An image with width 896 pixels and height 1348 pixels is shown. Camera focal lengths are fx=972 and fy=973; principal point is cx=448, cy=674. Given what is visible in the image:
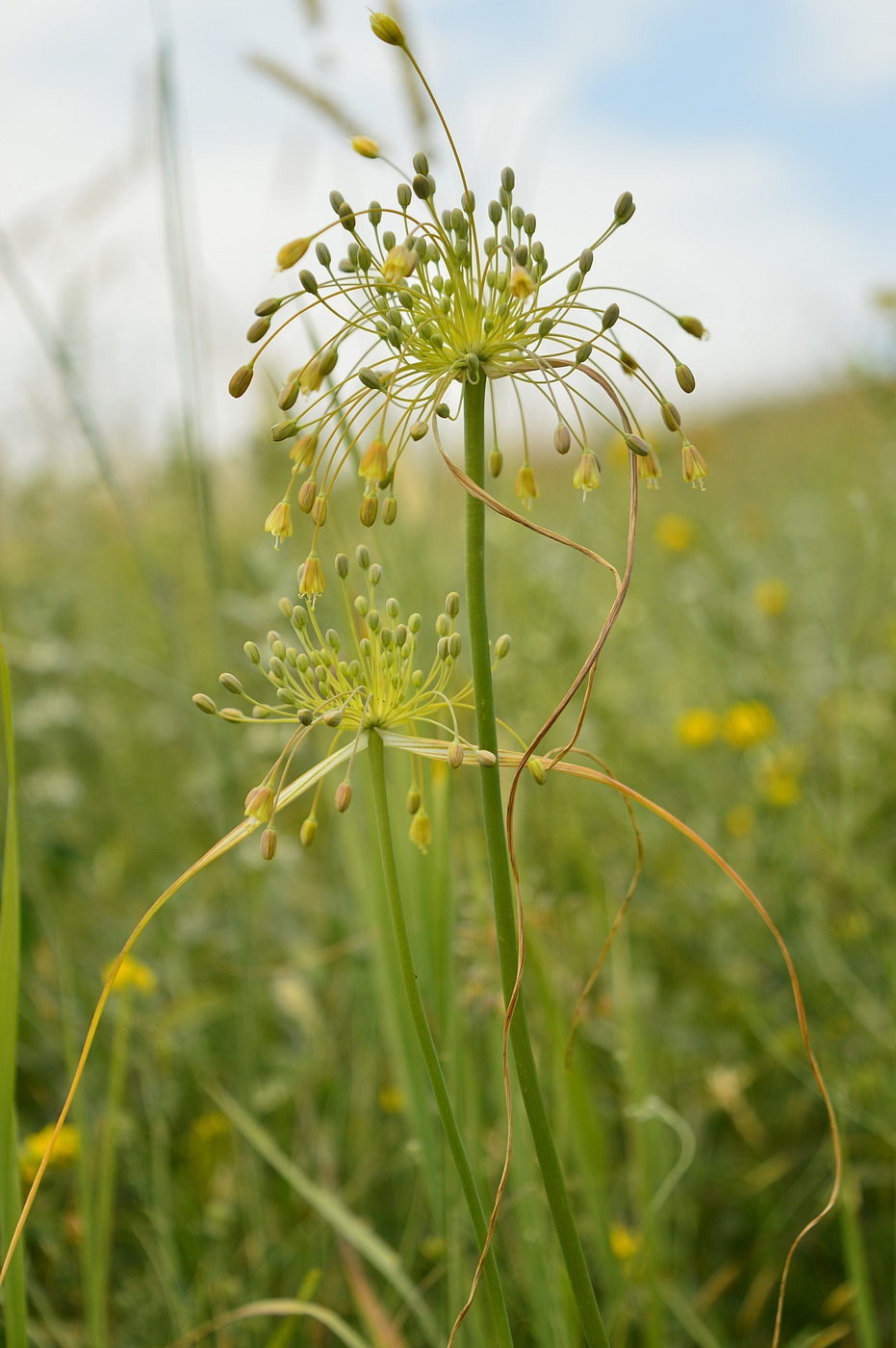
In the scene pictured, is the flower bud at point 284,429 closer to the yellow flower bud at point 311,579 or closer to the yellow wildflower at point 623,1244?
the yellow flower bud at point 311,579

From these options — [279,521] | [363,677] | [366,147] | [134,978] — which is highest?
[366,147]

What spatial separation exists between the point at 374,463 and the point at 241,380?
0.11m

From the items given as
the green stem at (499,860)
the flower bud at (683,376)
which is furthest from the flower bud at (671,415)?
the green stem at (499,860)

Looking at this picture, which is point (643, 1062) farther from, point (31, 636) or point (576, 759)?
point (31, 636)

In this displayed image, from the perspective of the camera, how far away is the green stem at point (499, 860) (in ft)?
2.16

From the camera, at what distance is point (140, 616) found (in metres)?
4.84

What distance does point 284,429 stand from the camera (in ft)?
2.22

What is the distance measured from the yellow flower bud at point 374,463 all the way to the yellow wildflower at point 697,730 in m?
1.95

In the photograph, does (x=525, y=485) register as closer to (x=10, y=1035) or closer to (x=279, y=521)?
(x=279, y=521)

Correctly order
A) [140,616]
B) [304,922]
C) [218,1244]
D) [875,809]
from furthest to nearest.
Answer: [140,616] → [304,922] → [875,809] → [218,1244]

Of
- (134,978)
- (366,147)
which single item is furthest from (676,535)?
(366,147)

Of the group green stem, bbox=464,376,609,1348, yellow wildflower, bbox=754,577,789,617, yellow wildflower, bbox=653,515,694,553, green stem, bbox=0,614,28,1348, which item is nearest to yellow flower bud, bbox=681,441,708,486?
green stem, bbox=464,376,609,1348

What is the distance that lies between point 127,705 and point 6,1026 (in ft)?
10.0

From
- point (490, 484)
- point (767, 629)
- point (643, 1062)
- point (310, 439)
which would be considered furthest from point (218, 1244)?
point (767, 629)
